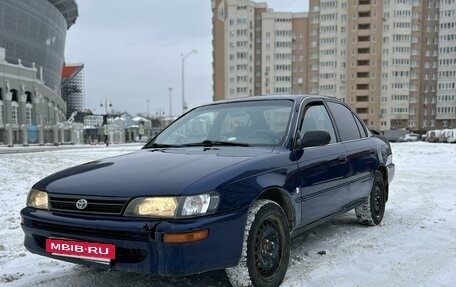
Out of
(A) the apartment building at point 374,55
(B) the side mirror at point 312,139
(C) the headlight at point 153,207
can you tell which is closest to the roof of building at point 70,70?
(A) the apartment building at point 374,55

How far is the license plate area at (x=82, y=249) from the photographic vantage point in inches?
122

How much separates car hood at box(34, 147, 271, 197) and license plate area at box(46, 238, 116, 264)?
359 millimetres

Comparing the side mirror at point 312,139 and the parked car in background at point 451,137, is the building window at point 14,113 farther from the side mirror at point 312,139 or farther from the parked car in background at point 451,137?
the side mirror at point 312,139

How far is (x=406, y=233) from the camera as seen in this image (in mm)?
5598

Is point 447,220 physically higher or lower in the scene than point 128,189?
lower

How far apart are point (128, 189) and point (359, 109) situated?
93944 millimetres

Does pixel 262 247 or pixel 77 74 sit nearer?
pixel 262 247

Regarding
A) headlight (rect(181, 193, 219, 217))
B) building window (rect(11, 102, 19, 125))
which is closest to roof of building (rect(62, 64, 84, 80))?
building window (rect(11, 102, 19, 125))

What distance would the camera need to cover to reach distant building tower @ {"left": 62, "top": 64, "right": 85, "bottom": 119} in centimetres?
13525

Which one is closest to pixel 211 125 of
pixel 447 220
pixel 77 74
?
pixel 447 220

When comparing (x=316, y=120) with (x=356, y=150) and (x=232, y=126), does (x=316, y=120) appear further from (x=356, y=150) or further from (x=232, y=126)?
(x=232, y=126)

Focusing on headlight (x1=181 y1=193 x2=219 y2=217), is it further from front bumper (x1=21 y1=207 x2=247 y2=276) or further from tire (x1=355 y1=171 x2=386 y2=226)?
tire (x1=355 y1=171 x2=386 y2=226)

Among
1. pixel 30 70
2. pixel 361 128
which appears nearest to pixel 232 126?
pixel 361 128

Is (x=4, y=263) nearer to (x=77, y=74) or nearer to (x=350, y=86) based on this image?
(x=350, y=86)
